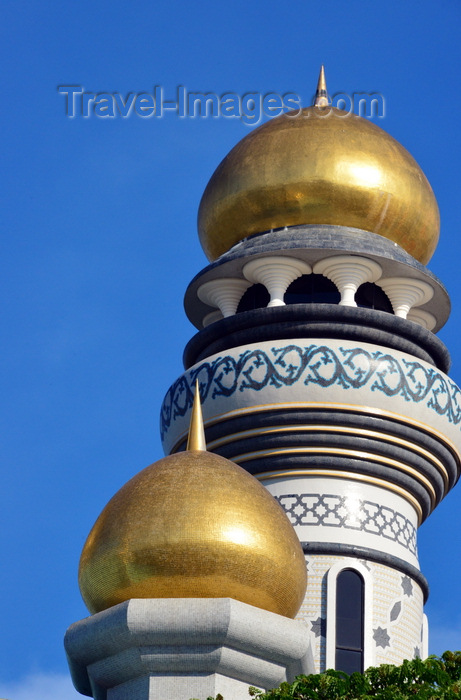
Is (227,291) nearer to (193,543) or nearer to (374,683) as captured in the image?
(193,543)

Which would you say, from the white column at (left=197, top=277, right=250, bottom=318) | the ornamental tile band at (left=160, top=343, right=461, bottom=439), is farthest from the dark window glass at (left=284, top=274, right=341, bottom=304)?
the ornamental tile band at (left=160, top=343, right=461, bottom=439)

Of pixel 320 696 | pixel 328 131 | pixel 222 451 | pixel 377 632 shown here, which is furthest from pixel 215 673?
pixel 328 131

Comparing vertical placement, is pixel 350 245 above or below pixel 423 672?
above

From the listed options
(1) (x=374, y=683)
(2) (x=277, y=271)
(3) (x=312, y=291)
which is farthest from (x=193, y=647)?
(3) (x=312, y=291)

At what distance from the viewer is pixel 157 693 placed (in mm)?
14523

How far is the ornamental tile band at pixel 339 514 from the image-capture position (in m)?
19.1

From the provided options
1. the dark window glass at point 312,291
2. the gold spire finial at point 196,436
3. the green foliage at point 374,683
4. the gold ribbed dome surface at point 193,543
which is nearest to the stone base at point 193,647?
the gold ribbed dome surface at point 193,543

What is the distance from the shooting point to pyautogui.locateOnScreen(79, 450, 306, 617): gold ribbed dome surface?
48.6 ft

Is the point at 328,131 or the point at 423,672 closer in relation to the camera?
the point at 423,672

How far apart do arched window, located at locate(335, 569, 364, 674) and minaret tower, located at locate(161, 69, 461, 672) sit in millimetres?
21

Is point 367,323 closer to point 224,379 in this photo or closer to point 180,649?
point 224,379

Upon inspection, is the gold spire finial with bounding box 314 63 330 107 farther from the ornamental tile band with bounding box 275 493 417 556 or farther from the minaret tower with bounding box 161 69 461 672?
the ornamental tile band with bounding box 275 493 417 556

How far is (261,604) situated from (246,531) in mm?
644

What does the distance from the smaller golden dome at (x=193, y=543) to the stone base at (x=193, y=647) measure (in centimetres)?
24
